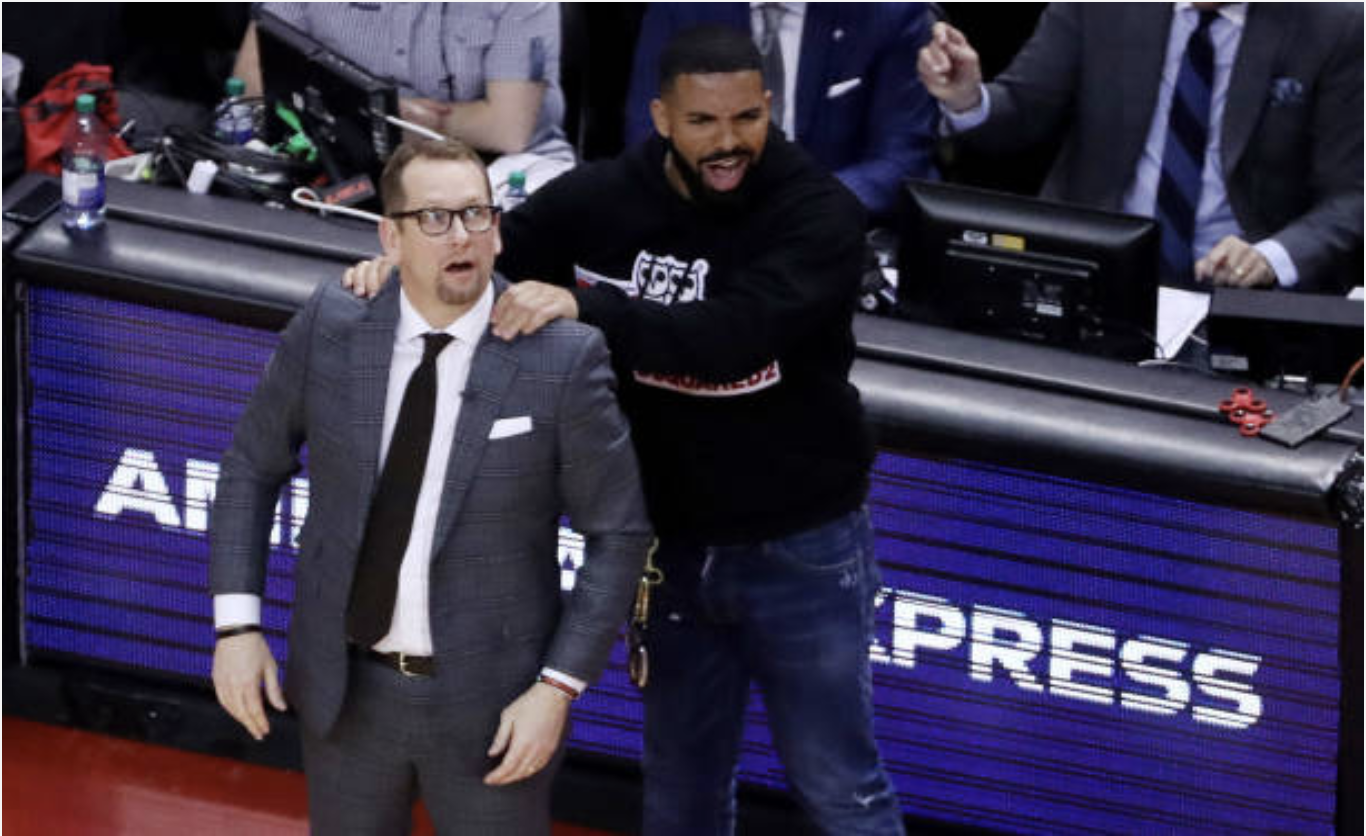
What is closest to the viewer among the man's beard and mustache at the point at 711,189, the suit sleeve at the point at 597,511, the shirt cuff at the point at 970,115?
the suit sleeve at the point at 597,511

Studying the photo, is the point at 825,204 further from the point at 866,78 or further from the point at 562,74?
the point at 562,74

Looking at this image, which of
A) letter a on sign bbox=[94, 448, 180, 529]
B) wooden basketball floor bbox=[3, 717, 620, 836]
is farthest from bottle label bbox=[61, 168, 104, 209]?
wooden basketball floor bbox=[3, 717, 620, 836]

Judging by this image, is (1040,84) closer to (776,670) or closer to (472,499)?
(776,670)

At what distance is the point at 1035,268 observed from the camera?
4.60 m

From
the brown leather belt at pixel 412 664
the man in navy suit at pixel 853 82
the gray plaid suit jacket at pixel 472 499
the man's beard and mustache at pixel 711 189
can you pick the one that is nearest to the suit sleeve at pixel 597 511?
the gray plaid suit jacket at pixel 472 499

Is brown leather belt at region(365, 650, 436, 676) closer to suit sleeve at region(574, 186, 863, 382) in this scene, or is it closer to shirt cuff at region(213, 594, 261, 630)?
shirt cuff at region(213, 594, 261, 630)

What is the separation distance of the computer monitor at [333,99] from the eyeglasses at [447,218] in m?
1.79

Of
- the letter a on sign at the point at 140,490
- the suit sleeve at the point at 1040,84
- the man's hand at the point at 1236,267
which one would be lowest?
the letter a on sign at the point at 140,490

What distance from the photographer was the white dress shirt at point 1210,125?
5.51 meters

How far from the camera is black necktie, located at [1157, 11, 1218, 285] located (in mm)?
5523

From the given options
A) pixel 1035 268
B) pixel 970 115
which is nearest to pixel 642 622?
pixel 1035 268

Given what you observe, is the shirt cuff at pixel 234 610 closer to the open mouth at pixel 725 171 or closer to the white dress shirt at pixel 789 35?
the open mouth at pixel 725 171

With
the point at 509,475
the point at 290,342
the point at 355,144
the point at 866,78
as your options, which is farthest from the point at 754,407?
the point at 866,78

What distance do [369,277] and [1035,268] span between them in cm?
158
